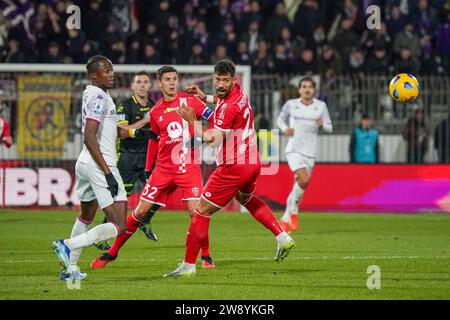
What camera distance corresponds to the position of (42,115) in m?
22.2

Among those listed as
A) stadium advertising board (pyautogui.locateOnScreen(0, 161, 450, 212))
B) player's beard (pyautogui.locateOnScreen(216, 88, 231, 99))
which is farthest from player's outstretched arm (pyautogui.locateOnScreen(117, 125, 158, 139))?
stadium advertising board (pyautogui.locateOnScreen(0, 161, 450, 212))

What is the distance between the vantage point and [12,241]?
53.0ft

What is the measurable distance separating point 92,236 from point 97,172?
2.38ft

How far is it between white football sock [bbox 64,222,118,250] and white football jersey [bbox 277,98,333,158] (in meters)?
8.19

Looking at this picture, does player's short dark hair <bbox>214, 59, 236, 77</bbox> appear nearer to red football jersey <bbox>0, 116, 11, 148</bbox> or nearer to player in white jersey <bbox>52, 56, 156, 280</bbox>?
player in white jersey <bbox>52, 56, 156, 280</bbox>

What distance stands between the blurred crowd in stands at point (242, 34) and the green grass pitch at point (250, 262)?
565 centimetres

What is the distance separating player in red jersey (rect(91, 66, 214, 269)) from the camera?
13.5 metres

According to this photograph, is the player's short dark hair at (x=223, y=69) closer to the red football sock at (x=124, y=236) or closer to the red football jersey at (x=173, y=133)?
the red football jersey at (x=173, y=133)

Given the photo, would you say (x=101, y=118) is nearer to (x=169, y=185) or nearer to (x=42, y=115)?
(x=169, y=185)

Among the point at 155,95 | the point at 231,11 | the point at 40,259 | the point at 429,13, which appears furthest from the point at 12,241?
the point at 429,13

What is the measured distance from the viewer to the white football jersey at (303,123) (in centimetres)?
1903

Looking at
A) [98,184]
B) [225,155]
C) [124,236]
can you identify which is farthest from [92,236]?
[225,155]

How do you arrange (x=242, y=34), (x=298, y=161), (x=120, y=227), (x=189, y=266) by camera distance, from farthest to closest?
(x=242, y=34) → (x=298, y=161) → (x=189, y=266) → (x=120, y=227)

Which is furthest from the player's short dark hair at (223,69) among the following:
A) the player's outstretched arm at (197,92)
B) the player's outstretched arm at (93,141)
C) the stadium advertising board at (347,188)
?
A: the stadium advertising board at (347,188)
